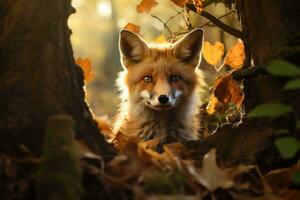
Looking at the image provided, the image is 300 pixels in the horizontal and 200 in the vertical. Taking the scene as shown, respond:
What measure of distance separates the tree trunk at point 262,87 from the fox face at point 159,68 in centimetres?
186

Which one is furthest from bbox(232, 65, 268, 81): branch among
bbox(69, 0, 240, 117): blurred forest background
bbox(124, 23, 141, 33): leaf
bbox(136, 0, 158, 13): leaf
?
bbox(69, 0, 240, 117): blurred forest background

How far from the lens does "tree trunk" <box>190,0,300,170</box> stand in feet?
11.0

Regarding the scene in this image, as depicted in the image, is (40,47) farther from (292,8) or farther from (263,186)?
(292,8)

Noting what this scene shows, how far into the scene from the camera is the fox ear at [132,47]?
236 inches

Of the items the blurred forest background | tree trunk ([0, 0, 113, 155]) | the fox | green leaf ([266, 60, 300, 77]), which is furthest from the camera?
the blurred forest background

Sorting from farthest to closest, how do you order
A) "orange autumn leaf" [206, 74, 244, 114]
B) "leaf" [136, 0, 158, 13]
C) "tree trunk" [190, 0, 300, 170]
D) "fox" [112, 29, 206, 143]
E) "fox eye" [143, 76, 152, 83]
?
"fox eye" [143, 76, 152, 83] < "fox" [112, 29, 206, 143] < "leaf" [136, 0, 158, 13] < "orange autumn leaf" [206, 74, 244, 114] < "tree trunk" [190, 0, 300, 170]

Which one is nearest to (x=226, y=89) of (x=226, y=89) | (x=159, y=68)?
(x=226, y=89)

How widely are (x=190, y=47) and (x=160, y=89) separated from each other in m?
0.83

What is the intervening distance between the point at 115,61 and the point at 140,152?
32.1 m

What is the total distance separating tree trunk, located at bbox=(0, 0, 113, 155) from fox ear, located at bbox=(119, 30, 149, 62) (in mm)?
2792

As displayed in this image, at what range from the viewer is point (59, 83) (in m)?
2.98

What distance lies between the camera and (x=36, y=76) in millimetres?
2934

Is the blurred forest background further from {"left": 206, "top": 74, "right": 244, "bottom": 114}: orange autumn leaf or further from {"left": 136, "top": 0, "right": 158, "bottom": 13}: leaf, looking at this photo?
{"left": 206, "top": 74, "right": 244, "bottom": 114}: orange autumn leaf

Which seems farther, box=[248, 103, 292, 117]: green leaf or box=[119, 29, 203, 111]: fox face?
box=[119, 29, 203, 111]: fox face
